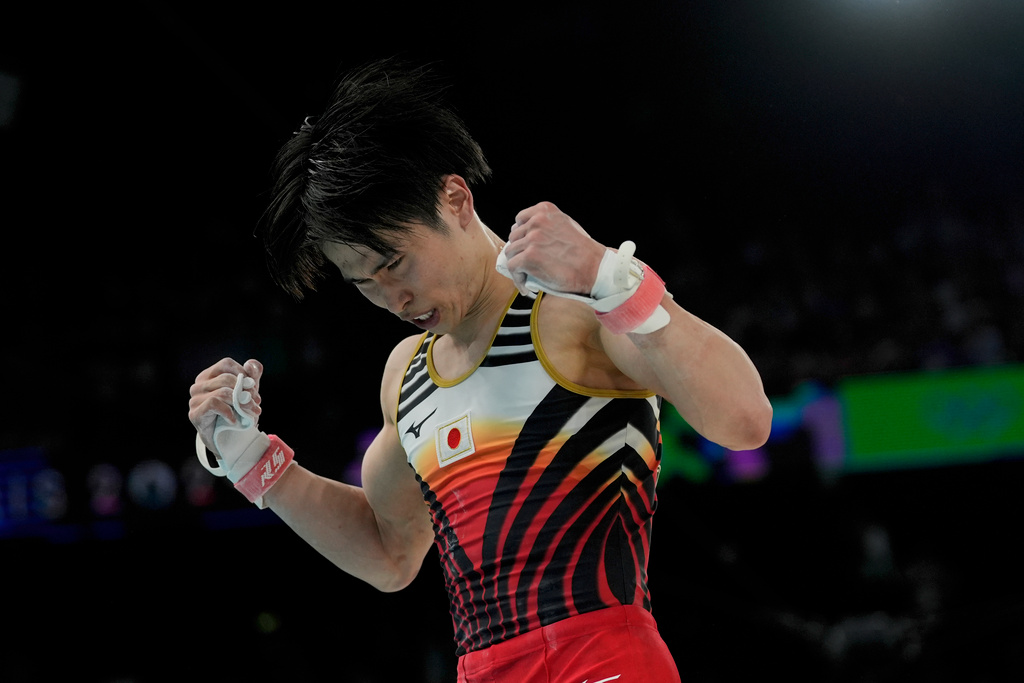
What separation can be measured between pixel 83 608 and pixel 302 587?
3.08 ft

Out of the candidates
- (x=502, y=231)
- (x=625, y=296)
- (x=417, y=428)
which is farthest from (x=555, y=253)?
(x=502, y=231)

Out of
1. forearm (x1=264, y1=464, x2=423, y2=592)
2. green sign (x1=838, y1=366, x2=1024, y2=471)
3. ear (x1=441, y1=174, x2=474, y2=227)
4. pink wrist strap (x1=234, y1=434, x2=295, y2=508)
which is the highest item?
ear (x1=441, y1=174, x2=474, y2=227)

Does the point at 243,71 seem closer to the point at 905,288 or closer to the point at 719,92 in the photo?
the point at 719,92

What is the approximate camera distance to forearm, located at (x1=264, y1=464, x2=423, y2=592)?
1.80 m

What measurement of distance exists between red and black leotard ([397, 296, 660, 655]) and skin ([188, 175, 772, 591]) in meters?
0.04

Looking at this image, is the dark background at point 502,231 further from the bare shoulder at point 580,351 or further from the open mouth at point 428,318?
the bare shoulder at point 580,351

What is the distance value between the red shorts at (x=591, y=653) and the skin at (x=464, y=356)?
1.01ft

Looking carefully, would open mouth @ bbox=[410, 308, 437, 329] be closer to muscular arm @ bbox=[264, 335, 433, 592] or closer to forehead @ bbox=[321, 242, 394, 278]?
forehead @ bbox=[321, 242, 394, 278]

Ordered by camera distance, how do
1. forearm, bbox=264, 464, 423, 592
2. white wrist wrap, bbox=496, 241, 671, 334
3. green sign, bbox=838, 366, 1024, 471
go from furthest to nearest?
green sign, bbox=838, 366, 1024, 471
forearm, bbox=264, 464, 423, 592
white wrist wrap, bbox=496, 241, 671, 334

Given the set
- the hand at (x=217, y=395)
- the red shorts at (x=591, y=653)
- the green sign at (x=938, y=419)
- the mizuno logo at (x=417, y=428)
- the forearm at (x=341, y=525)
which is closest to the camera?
the red shorts at (x=591, y=653)

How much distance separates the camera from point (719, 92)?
4.31 metres

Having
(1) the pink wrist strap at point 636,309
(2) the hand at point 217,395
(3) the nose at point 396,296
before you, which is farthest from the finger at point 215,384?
(1) the pink wrist strap at point 636,309

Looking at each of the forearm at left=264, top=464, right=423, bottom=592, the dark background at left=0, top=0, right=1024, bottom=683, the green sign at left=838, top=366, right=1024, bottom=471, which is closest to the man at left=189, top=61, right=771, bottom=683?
the forearm at left=264, top=464, right=423, bottom=592

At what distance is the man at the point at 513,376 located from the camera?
1.22 metres
